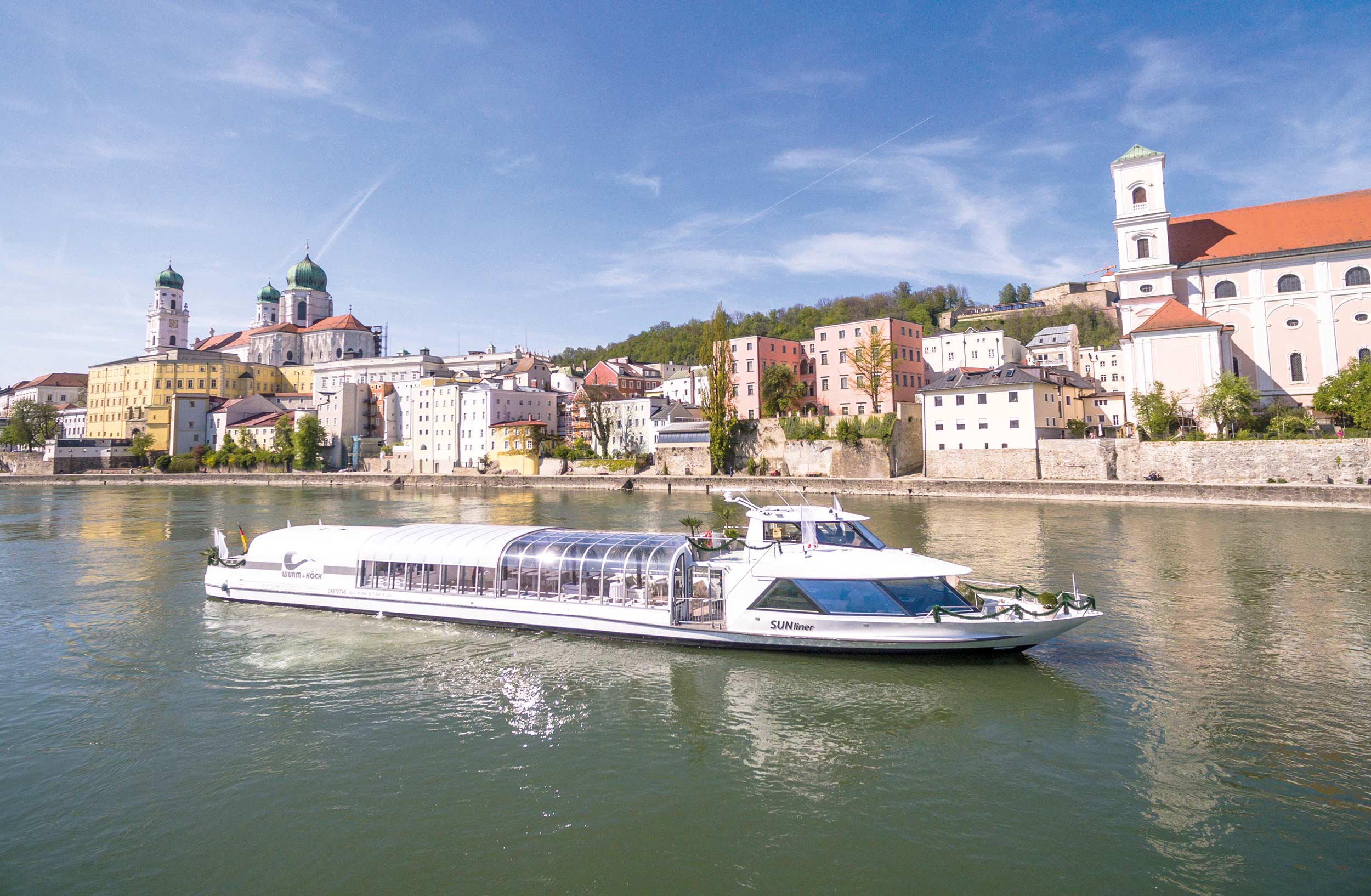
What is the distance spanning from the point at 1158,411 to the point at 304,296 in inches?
5602

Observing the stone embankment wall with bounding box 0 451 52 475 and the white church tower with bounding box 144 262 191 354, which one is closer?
the stone embankment wall with bounding box 0 451 52 475

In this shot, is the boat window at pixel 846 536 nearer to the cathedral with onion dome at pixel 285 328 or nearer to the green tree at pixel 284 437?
the green tree at pixel 284 437

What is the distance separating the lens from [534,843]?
26.5 feet

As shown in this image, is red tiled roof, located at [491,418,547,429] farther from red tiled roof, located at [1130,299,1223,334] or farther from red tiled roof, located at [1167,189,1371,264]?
red tiled roof, located at [1167,189,1371,264]

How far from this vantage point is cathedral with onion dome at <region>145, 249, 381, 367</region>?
126188 mm

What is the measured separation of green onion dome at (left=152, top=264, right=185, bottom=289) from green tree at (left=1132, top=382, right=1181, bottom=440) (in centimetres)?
16193

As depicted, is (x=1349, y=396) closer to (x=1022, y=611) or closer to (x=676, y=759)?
(x=1022, y=611)

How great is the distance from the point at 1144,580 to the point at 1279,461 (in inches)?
1179

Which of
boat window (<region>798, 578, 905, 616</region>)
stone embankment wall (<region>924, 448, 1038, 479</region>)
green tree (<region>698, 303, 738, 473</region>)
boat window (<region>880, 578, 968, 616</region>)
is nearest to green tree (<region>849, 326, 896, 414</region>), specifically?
stone embankment wall (<region>924, 448, 1038, 479</region>)

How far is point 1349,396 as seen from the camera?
43156mm

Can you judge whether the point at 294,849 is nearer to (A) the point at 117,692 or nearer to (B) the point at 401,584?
(A) the point at 117,692

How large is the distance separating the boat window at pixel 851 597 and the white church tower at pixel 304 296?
145 meters

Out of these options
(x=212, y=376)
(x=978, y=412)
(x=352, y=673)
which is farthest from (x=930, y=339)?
(x=212, y=376)

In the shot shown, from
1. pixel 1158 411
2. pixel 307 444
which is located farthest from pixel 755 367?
pixel 307 444
